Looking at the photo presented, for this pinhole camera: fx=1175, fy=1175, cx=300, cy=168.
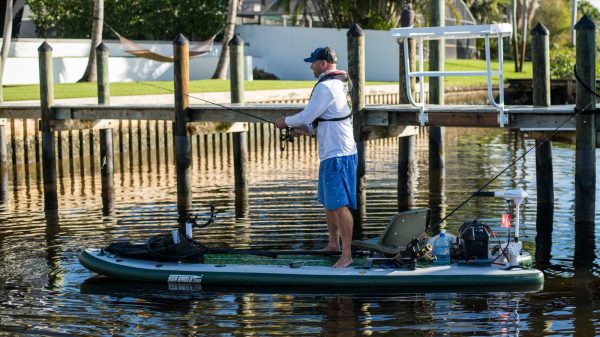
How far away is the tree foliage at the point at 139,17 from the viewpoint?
4081cm

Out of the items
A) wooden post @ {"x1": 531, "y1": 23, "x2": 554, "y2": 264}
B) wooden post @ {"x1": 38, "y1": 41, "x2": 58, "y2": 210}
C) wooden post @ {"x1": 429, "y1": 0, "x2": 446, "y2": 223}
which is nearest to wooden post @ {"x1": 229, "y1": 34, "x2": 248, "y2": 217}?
wooden post @ {"x1": 429, "y1": 0, "x2": 446, "y2": 223}

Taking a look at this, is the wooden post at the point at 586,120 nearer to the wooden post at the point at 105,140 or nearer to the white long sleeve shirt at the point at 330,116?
the white long sleeve shirt at the point at 330,116

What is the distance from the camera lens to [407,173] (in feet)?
62.8

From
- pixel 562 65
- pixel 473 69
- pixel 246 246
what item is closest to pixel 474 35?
pixel 246 246

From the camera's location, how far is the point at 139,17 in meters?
41.3

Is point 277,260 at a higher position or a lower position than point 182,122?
lower

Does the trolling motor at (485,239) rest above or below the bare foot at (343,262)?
above

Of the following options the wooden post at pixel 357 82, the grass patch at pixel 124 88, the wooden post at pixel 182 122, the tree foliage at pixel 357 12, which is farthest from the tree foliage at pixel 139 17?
the wooden post at pixel 357 82

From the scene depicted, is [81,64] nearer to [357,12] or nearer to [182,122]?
[357,12]

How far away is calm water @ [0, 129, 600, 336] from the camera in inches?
417

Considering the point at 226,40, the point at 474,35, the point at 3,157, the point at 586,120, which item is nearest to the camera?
the point at 586,120

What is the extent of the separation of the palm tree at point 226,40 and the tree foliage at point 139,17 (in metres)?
4.87

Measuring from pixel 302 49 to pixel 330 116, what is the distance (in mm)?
29883

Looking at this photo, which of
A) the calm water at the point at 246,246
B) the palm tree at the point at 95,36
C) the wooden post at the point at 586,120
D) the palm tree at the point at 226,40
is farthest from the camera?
the palm tree at the point at 226,40
